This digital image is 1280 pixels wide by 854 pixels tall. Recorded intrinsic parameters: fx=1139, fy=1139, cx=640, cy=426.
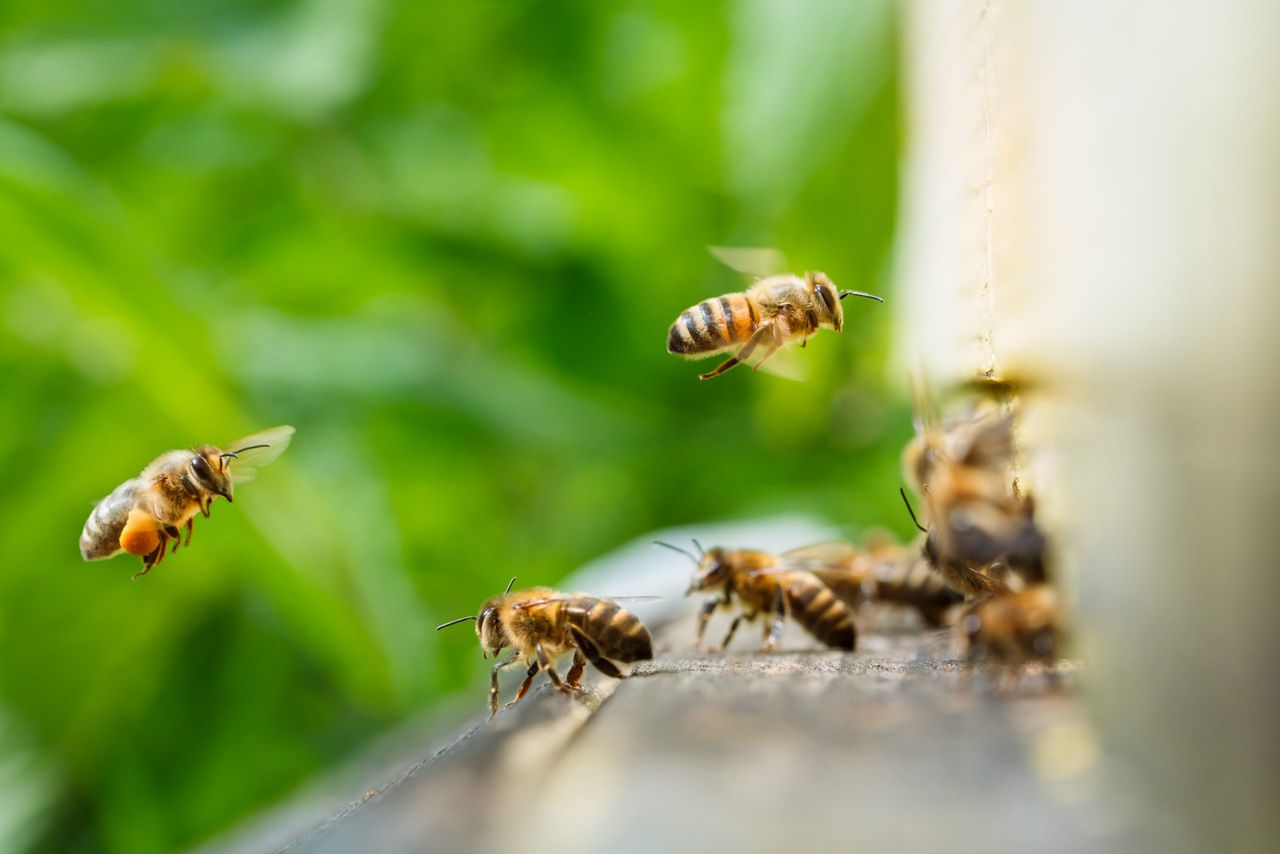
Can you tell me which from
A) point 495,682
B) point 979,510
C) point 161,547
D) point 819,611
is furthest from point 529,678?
point 161,547

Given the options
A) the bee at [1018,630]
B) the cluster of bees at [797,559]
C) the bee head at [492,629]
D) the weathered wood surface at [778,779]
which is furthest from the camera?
the bee head at [492,629]

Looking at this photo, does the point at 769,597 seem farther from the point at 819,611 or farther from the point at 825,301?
the point at 825,301

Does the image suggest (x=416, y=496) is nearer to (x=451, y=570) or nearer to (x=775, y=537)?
(x=451, y=570)

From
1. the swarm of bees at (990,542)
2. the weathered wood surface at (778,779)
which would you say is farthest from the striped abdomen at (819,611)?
the weathered wood surface at (778,779)

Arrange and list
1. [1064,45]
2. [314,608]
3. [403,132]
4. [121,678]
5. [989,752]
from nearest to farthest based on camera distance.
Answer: [989,752] → [1064,45] → [314,608] → [121,678] → [403,132]

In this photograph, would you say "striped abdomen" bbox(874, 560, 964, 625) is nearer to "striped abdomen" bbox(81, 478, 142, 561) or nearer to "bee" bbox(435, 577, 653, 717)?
"bee" bbox(435, 577, 653, 717)

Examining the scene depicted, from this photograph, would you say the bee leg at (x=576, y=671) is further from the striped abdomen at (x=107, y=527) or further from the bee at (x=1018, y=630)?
the striped abdomen at (x=107, y=527)

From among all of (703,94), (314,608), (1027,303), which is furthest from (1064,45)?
(703,94)
